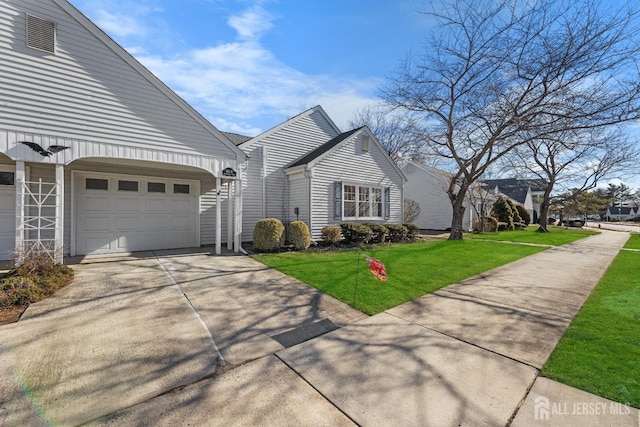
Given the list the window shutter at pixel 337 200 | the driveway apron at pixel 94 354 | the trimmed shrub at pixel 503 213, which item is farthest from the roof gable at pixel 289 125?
the trimmed shrub at pixel 503 213

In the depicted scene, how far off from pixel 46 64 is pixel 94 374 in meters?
7.19

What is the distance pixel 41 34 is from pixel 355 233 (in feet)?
34.0

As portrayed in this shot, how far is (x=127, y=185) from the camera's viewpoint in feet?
28.1

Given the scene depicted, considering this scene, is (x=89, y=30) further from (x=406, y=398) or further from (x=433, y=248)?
(x=433, y=248)

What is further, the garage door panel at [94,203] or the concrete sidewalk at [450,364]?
the garage door panel at [94,203]

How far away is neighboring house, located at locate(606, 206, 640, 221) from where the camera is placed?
7288 cm

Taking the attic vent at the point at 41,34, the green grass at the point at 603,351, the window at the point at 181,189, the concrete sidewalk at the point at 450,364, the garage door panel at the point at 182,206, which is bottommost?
the concrete sidewalk at the point at 450,364

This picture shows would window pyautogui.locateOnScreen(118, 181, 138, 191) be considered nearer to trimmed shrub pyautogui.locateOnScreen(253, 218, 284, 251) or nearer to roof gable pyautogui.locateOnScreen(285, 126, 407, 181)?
trimmed shrub pyautogui.locateOnScreen(253, 218, 284, 251)

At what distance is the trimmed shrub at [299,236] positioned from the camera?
32.9 ft

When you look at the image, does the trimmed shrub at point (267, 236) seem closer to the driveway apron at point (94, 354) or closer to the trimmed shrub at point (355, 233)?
the trimmed shrub at point (355, 233)

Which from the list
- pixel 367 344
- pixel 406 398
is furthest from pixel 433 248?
pixel 406 398

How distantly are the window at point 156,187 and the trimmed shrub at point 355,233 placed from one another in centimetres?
667

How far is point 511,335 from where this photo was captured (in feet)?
12.1

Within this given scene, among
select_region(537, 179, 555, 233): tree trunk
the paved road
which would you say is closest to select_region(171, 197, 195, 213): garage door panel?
the paved road
